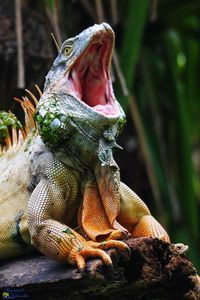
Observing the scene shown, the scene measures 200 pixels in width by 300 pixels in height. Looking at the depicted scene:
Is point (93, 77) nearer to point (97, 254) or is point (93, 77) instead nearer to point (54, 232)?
point (54, 232)

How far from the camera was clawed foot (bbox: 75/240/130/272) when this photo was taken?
3.46m

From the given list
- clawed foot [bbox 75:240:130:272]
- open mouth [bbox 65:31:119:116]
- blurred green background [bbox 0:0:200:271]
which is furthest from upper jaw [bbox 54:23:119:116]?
blurred green background [bbox 0:0:200:271]

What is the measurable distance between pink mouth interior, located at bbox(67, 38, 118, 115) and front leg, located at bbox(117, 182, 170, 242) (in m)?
0.45

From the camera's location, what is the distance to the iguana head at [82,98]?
3.81 metres

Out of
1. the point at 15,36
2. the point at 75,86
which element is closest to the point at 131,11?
the point at 15,36

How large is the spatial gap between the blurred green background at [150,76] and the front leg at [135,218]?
2030 millimetres

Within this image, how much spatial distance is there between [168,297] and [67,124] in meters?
0.93

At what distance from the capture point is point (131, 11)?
6793 mm

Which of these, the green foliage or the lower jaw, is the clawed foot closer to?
the lower jaw

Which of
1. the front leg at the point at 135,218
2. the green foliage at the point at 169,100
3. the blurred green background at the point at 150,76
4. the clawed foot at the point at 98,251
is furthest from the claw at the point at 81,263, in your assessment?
the green foliage at the point at 169,100

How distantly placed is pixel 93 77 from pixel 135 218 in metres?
0.74

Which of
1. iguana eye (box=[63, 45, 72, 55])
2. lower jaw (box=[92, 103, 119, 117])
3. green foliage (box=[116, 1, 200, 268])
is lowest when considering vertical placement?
green foliage (box=[116, 1, 200, 268])

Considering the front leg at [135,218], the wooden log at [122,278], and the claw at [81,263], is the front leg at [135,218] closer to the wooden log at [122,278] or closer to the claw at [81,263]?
the wooden log at [122,278]

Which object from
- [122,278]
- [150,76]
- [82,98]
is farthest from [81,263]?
[150,76]
